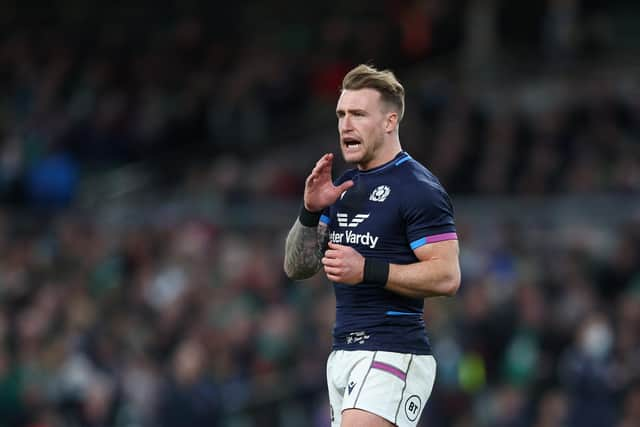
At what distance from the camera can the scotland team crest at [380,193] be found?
6338mm

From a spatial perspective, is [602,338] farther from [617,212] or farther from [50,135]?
[50,135]

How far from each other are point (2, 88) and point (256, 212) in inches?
220

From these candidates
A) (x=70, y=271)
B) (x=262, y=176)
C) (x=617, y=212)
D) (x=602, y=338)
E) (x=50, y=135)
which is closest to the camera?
(x=602, y=338)

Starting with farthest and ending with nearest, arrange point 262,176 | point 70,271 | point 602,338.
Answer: point 262,176
point 70,271
point 602,338

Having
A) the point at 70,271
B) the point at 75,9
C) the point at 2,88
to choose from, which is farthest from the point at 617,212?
the point at 75,9

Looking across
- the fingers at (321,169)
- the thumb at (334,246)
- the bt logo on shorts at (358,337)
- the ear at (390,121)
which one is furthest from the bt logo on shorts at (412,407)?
the ear at (390,121)

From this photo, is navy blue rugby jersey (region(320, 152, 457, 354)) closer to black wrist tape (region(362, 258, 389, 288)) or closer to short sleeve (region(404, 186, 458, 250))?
short sleeve (region(404, 186, 458, 250))

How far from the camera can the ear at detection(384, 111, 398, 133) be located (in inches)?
253

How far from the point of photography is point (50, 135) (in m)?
18.2

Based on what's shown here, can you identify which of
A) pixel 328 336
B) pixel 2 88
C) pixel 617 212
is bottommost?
pixel 328 336

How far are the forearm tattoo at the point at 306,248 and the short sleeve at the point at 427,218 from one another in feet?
1.81

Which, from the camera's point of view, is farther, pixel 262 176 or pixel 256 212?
pixel 262 176

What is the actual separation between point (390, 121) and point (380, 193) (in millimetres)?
351

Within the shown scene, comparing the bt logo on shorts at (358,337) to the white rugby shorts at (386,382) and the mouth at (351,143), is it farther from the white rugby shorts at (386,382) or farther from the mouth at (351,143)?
the mouth at (351,143)
